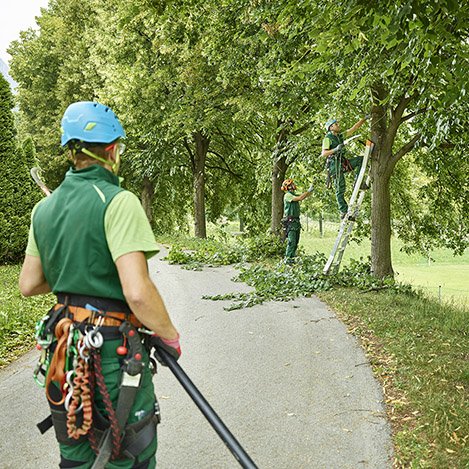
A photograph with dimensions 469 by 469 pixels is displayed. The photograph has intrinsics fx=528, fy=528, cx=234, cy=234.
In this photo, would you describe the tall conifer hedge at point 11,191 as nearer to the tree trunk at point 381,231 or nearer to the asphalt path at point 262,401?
the asphalt path at point 262,401

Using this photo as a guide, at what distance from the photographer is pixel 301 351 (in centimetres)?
686

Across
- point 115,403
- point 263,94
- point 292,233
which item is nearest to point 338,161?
point 292,233

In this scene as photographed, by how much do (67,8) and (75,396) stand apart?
3175 cm

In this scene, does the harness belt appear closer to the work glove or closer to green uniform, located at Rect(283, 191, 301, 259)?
the work glove

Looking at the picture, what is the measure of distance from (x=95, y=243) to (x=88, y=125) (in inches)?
23.5

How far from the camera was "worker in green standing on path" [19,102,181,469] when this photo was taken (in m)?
2.43

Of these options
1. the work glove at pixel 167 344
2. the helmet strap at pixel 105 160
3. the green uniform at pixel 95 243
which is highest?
the helmet strap at pixel 105 160

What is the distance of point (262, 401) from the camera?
17.5 feet

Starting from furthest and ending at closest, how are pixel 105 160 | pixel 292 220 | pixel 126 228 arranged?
pixel 292 220 → pixel 105 160 → pixel 126 228

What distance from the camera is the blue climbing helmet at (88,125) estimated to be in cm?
259

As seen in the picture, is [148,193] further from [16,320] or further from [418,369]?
[418,369]

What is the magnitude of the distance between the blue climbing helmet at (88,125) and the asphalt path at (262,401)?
2.73m

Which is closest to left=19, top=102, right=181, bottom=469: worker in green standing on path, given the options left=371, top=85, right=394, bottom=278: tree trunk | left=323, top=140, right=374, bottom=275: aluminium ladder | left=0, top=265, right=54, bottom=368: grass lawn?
left=0, top=265, right=54, bottom=368: grass lawn

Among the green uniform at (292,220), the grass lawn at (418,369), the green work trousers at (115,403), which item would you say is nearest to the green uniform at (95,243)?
the green work trousers at (115,403)
